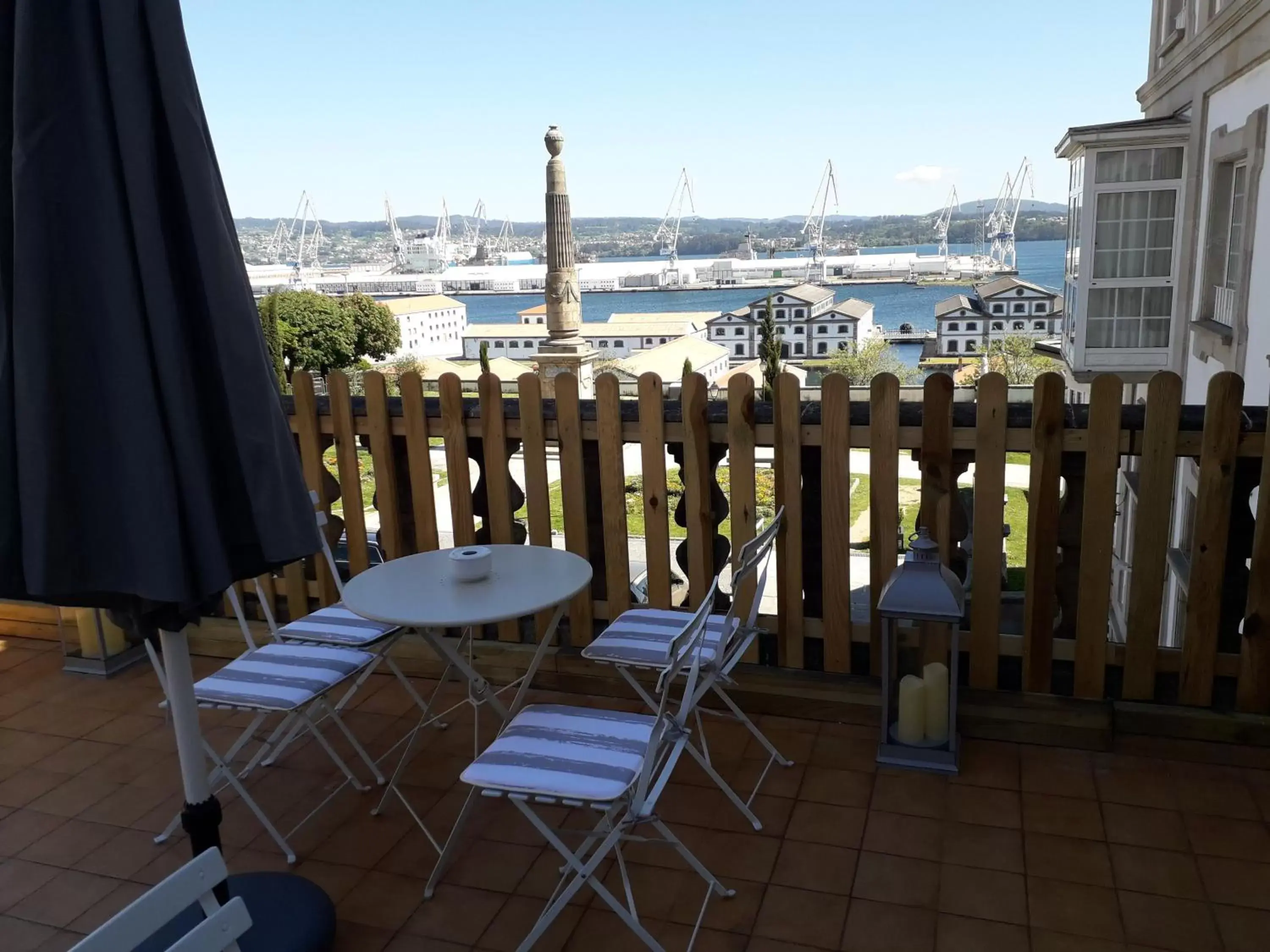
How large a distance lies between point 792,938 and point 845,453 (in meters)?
1.53

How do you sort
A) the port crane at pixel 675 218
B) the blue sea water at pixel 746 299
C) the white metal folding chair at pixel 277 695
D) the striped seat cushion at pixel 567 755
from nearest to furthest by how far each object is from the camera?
1. the striped seat cushion at pixel 567 755
2. the white metal folding chair at pixel 277 695
3. the blue sea water at pixel 746 299
4. the port crane at pixel 675 218

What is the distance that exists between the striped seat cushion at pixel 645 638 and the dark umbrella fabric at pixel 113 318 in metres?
1.30

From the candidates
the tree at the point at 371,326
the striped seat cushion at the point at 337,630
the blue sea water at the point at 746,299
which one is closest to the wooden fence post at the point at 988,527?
the striped seat cushion at the point at 337,630

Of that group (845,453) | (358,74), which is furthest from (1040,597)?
(358,74)

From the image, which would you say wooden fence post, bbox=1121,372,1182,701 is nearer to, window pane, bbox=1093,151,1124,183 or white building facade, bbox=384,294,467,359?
window pane, bbox=1093,151,1124,183

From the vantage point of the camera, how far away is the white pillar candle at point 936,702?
2977 millimetres

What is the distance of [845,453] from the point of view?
10.5ft

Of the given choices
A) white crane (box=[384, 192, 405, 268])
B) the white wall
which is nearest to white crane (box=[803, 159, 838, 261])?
white crane (box=[384, 192, 405, 268])

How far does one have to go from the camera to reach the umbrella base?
83.4 inches

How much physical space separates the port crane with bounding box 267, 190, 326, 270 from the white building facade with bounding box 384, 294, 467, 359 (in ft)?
87.1

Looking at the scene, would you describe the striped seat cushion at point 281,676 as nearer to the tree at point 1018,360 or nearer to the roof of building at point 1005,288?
the tree at point 1018,360

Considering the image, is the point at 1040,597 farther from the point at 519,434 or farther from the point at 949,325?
the point at 949,325

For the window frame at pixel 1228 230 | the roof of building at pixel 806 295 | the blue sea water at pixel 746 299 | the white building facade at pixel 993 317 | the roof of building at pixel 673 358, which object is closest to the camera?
the window frame at pixel 1228 230

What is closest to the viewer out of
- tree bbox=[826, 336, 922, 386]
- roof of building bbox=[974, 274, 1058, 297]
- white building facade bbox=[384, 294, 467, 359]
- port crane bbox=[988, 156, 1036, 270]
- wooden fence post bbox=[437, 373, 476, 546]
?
wooden fence post bbox=[437, 373, 476, 546]
